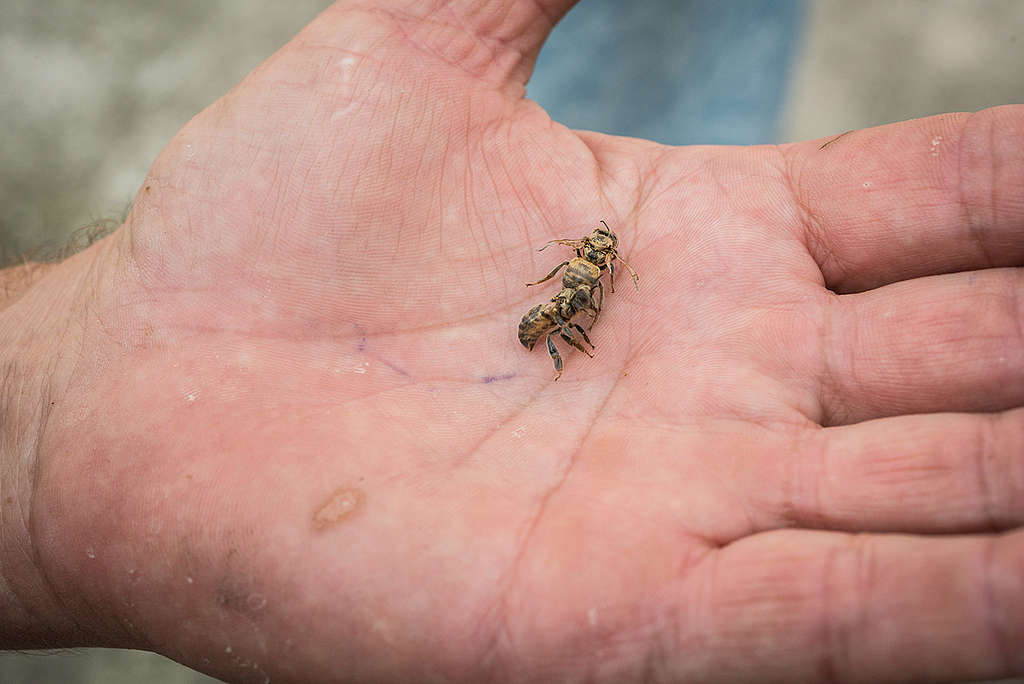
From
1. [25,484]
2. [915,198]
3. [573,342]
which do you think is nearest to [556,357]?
[573,342]

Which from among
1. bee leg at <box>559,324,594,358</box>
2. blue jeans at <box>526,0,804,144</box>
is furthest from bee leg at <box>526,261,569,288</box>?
blue jeans at <box>526,0,804,144</box>

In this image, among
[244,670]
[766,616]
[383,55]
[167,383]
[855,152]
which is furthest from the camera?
[383,55]

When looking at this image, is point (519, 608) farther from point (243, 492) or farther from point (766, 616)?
point (243, 492)

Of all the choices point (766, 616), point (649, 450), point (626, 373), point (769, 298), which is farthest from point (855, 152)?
point (766, 616)

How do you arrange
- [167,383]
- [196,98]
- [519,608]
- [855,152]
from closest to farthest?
1. [519,608]
2. [167,383]
3. [855,152]
4. [196,98]

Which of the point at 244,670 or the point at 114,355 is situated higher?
the point at 114,355

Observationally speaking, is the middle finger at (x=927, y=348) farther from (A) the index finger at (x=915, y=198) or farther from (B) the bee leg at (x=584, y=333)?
(B) the bee leg at (x=584, y=333)
